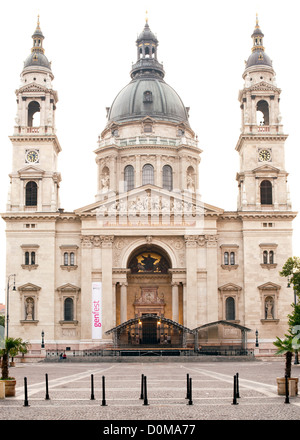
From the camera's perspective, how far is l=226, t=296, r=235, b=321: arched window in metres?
71.6

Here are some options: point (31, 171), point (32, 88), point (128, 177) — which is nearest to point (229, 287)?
point (128, 177)

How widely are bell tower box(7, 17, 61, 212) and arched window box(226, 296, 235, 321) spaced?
69.5ft

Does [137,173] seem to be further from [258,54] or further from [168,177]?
[258,54]

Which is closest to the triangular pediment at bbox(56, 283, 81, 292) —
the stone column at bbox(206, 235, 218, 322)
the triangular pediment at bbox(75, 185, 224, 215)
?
the triangular pediment at bbox(75, 185, 224, 215)

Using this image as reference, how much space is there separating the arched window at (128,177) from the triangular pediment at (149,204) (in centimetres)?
1123

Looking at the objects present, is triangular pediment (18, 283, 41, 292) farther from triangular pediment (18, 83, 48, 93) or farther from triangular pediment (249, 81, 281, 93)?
triangular pediment (249, 81, 281, 93)

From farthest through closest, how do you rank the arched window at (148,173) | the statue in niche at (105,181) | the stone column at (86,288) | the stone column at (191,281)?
the statue in niche at (105,181)
the arched window at (148,173)
the stone column at (191,281)
the stone column at (86,288)

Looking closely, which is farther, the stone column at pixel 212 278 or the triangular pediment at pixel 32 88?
the triangular pediment at pixel 32 88

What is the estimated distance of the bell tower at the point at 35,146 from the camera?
7288cm

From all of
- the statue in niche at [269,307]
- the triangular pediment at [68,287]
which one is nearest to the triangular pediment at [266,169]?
the statue in niche at [269,307]

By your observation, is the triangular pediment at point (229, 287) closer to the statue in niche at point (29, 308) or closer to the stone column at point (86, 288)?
the stone column at point (86, 288)

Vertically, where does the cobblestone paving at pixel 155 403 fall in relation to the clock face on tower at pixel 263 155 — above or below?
below

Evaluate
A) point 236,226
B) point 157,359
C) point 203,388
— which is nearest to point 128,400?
point 203,388

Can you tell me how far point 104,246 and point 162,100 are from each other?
1042 inches
